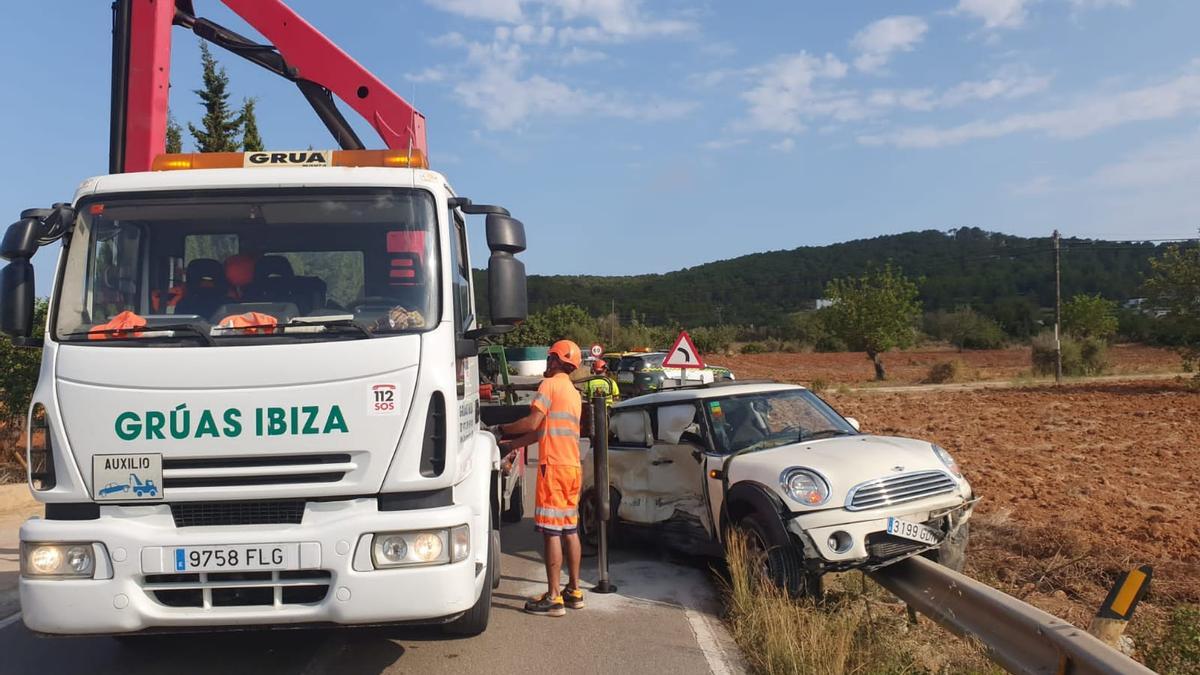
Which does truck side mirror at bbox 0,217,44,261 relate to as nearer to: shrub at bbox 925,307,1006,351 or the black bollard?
the black bollard

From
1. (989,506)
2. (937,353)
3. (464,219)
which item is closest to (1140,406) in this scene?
(989,506)

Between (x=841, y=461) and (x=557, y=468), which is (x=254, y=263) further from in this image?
(x=841, y=461)

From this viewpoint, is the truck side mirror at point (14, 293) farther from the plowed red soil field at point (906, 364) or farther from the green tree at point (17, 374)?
the plowed red soil field at point (906, 364)

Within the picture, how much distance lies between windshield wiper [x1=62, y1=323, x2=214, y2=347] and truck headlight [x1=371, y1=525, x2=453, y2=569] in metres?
1.35

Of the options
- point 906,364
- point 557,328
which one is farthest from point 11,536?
point 906,364

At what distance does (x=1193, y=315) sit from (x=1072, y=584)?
103 ft

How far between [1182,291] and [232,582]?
121ft

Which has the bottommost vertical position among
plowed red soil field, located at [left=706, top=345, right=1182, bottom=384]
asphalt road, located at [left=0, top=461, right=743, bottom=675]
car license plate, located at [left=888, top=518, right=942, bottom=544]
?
plowed red soil field, located at [left=706, top=345, right=1182, bottom=384]

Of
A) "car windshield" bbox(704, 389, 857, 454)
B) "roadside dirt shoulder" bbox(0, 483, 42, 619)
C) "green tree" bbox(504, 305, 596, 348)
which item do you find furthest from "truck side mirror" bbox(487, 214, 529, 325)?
"green tree" bbox(504, 305, 596, 348)

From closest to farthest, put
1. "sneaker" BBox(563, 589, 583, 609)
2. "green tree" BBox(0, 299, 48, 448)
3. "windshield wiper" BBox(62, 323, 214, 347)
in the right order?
1. "windshield wiper" BBox(62, 323, 214, 347)
2. "sneaker" BBox(563, 589, 583, 609)
3. "green tree" BBox(0, 299, 48, 448)

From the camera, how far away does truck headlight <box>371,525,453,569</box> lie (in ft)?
15.4

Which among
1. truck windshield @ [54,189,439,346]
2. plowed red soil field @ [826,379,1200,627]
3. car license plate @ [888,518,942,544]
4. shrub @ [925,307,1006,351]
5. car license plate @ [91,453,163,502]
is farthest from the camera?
shrub @ [925,307,1006,351]

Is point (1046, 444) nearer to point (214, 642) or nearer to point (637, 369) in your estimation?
point (637, 369)

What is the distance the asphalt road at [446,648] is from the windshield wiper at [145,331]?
2.02 m
